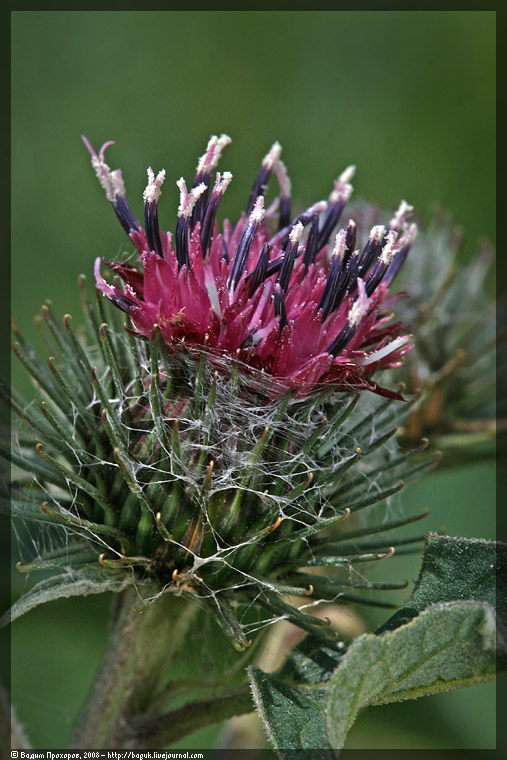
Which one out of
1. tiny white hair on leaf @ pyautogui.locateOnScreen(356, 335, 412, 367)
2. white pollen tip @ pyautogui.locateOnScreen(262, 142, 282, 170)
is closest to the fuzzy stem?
tiny white hair on leaf @ pyautogui.locateOnScreen(356, 335, 412, 367)

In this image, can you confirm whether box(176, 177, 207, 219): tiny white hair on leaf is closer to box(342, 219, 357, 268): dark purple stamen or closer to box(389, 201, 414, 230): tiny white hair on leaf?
box(342, 219, 357, 268): dark purple stamen

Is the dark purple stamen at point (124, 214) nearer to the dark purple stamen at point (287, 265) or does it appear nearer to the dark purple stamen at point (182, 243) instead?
the dark purple stamen at point (182, 243)

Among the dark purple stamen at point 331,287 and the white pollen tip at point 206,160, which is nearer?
the dark purple stamen at point 331,287

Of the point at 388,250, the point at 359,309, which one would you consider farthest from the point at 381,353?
the point at 388,250

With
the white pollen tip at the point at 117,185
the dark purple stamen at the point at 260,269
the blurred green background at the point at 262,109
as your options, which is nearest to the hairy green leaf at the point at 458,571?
the dark purple stamen at the point at 260,269

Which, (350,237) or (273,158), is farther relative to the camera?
(273,158)

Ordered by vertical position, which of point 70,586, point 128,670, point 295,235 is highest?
point 295,235

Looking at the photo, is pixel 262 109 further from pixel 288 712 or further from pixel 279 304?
pixel 288 712

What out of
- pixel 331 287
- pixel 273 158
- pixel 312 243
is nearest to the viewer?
pixel 331 287
